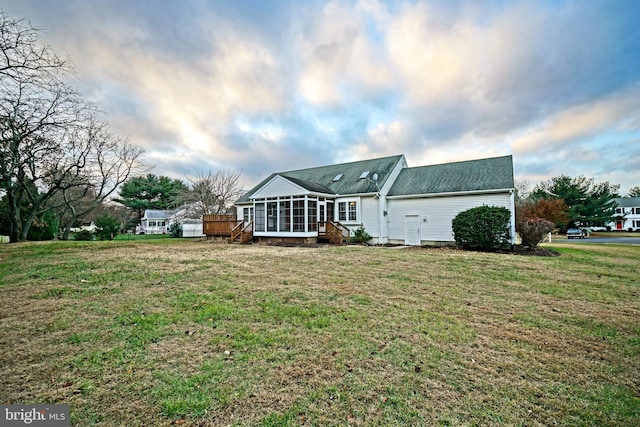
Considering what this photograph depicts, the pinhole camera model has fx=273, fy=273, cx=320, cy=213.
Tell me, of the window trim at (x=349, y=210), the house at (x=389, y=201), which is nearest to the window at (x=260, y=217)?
the house at (x=389, y=201)

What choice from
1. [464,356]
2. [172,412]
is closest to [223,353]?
[172,412]

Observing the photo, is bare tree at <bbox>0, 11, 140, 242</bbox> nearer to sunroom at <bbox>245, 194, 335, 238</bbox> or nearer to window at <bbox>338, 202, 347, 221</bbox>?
sunroom at <bbox>245, 194, 335, 238</bbox>

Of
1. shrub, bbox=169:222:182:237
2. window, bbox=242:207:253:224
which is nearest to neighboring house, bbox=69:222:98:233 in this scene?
shrub, bbox=169:222:182:237

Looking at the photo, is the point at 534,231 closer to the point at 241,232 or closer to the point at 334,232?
the point at 334,232

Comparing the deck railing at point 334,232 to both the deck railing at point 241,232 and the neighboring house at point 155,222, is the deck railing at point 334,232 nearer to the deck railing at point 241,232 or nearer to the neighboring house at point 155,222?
the deck railing at point 241,232

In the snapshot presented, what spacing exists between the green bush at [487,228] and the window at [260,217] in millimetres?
12138

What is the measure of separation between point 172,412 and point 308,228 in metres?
14.6

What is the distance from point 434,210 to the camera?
16.2 m

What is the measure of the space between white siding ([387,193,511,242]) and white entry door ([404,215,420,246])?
19 cm

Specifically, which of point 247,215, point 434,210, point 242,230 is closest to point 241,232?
point 242,230

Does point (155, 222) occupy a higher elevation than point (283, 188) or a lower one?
lower

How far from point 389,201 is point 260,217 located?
28.9 ft

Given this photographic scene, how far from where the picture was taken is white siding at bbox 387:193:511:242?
582 inches

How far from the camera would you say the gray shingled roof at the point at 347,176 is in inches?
703
